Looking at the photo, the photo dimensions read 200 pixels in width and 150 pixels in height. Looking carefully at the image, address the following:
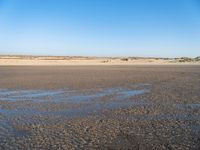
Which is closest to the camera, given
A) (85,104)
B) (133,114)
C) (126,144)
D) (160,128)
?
(126,144)

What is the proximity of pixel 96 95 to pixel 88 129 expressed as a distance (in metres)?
6.52

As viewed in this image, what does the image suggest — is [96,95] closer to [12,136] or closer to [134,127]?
[134,127]

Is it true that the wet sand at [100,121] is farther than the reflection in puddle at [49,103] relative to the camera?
No

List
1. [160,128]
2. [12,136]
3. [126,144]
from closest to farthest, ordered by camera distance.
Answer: [126,144] < [12,136] < [160,128]

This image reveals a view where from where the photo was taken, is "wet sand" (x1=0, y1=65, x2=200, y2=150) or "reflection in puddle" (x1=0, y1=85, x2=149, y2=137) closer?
"wet sand" (x1=0, y1=65, x2=200, y2=150)

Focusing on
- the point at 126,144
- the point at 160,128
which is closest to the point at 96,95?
the point at 160,128

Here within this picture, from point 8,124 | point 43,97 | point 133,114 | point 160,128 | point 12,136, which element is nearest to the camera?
point 12,136

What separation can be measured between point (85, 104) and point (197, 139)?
19.6 ft

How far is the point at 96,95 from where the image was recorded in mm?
14578

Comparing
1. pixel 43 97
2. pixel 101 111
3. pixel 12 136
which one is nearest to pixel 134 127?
pixel 101 111

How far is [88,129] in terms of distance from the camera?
8.08 meters

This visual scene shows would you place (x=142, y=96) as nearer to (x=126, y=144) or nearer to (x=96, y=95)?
(x=96, y=95)

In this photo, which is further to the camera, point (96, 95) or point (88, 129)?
point (96, 95)

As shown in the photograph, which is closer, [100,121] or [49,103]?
[100,121]
